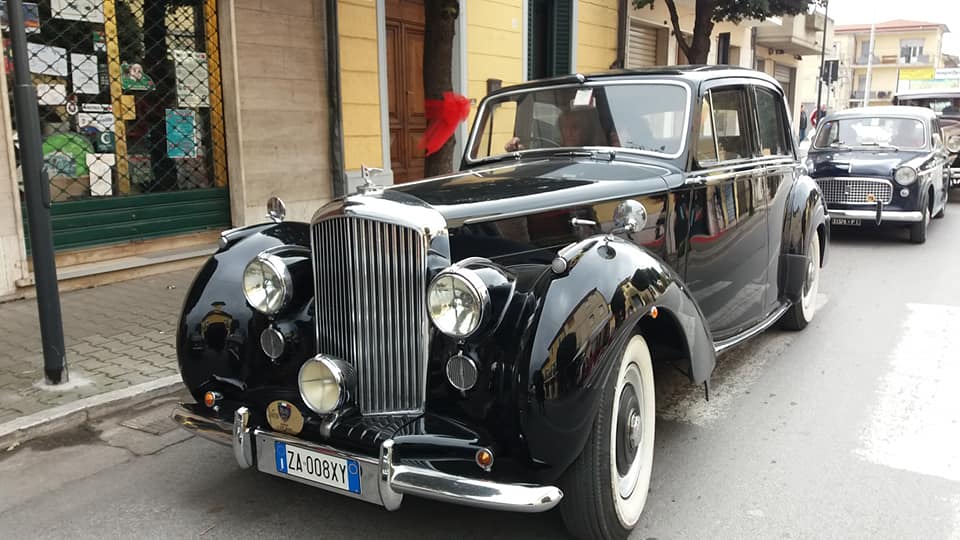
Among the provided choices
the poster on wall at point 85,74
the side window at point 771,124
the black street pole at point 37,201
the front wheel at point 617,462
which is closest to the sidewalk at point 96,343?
the black street pole at point 37,201

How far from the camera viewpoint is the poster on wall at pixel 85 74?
694 centimetres

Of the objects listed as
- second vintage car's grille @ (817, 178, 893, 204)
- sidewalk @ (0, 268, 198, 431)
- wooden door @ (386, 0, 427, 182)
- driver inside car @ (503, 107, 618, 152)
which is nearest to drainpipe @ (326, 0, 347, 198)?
wooden door @ (386, 0, 427, 182)

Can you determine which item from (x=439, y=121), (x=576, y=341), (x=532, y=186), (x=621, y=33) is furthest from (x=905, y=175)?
(x=576, y=341)

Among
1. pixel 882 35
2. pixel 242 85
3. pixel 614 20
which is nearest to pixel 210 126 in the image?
pixel 242 85

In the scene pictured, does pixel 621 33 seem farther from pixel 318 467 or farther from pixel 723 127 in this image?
pixel 318 467

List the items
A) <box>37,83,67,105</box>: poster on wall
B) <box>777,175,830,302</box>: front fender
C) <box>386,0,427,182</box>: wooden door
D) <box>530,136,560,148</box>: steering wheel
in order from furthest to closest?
1. <box>386,0,427,182</box>: wooden door
2. <box>37,83,67,105</box>: poster on wall
3. <box>777,175,830,302</box>: front fender
4. <box>530,136,560,148</box>: steering wheel

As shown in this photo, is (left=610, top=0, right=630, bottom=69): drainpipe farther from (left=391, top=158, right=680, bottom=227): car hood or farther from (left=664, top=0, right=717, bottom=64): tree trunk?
(left=391, top=158, right=680, bottom=227): car hood

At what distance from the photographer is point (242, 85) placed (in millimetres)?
7945

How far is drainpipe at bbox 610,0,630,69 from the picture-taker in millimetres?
15156

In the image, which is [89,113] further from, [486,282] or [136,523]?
[486,282]

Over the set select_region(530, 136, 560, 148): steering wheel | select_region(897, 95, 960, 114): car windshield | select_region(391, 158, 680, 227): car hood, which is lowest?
select_region(391, 158, 680, 227): car hood

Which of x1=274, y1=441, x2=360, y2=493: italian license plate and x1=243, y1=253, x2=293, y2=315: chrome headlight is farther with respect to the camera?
x1=243, y1=253, x2=293, y2=315: chrome headlight

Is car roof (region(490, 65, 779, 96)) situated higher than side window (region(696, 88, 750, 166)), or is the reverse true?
car roof (region(490, 65, 779, 96))

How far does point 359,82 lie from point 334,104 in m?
0.58
